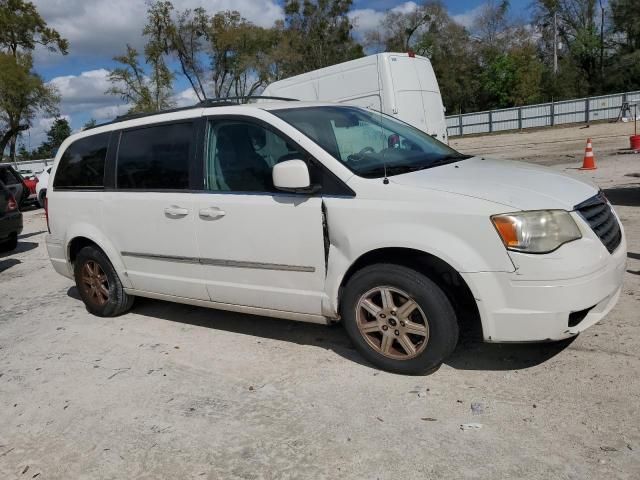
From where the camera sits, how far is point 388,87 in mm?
10070

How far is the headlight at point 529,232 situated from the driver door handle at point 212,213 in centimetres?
194

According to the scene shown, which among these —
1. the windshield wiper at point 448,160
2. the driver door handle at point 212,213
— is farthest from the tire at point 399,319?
the driver door handle at point 212,213

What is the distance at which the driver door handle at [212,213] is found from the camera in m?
4.17

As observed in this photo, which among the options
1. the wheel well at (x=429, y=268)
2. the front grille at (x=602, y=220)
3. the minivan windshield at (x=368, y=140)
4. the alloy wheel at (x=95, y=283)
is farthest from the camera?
the alloy wheel at (x=95, y=283)

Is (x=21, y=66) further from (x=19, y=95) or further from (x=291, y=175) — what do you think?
(x=291, y=175)

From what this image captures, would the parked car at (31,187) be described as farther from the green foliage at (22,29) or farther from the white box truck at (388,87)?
the green foliage at (22,29)

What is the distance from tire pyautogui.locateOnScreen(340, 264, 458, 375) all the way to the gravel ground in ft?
0.47

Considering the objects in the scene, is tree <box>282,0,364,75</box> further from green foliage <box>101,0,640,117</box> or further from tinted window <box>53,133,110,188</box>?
tinted window <box>53,133,110,188</box>

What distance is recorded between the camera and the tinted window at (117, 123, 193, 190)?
14.7 ft

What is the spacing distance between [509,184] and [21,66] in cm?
4594

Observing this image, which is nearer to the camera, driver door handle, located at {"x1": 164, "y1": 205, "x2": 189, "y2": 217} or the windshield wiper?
the windshield wiper

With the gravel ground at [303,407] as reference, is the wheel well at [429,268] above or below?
above

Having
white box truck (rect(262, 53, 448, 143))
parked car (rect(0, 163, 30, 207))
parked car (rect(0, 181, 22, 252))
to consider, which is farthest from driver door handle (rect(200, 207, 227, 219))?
parked car (rect(0, 163, 30, 207))

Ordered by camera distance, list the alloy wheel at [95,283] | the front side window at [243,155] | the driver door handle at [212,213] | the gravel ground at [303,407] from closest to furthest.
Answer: the gravel ground at [303,407] < the front side window at [243,155] < the driver door handle at [212,213] < the alloy wheel at [95,283]
